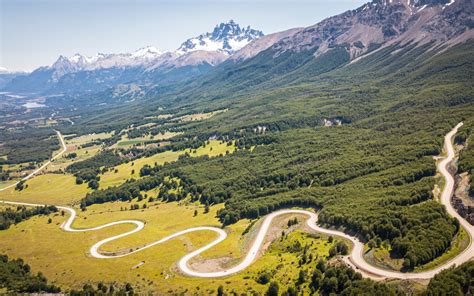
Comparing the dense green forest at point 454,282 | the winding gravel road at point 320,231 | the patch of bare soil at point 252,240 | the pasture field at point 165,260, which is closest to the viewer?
the dense green forest at point 454,282

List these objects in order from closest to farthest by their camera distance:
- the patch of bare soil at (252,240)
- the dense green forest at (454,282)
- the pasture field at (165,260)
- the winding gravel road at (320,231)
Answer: the dense green forest at (454,282) → the winding gravel road at (320,231) → the pasture field at (165,260) → the patch of bare soil at (252,240)

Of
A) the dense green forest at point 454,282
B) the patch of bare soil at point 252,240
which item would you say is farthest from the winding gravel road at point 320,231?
the dense green forest at point 454,282

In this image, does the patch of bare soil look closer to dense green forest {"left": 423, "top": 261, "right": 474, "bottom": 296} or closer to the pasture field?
the pasture field

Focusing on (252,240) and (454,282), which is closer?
(454,282)

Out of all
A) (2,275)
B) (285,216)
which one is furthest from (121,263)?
(285,216)

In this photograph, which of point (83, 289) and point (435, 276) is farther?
point (83, 289)

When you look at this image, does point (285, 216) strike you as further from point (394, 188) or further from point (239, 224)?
point (394, 188)

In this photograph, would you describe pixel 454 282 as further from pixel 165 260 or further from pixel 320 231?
pixel 165 260

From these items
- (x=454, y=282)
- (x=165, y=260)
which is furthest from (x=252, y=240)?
(x=454, y=282)

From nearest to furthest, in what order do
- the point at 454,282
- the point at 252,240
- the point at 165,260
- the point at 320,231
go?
the point at 454,282, the point at 165,260, the point at 320,231, the point at 252,240

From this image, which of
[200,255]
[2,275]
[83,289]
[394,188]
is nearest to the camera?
[83,289]

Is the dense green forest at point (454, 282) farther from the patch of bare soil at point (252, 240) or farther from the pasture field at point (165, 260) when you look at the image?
the patch of bare soil at point (252, 240)
